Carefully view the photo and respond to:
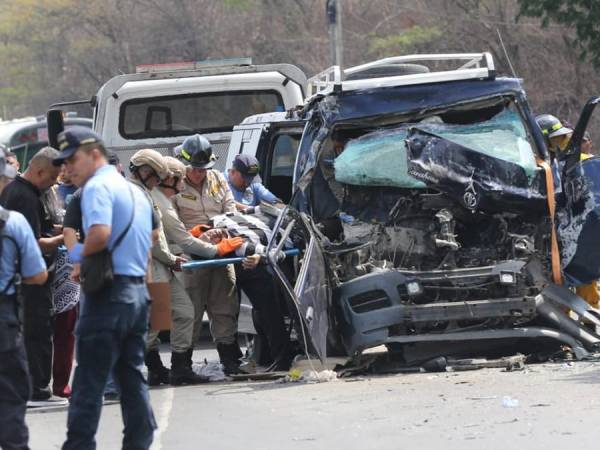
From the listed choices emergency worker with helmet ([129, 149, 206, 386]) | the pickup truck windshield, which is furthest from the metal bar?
the pickup truck windshield

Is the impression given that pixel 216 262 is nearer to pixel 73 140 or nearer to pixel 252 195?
pixel 252 195

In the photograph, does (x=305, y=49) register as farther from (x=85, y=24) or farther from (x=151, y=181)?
(x=151, y=181)

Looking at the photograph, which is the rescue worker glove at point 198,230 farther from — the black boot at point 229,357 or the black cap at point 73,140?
the black cap at point 73,140

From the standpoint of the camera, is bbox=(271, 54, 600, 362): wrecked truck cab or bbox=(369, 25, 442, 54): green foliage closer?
bbox=(271, 54, 600, 362): wrecked truck cab

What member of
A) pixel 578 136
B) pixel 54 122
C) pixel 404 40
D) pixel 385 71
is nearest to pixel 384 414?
pixel 578 136

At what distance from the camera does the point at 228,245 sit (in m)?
10.7

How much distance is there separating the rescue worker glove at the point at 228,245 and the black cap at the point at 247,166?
44.8 inches

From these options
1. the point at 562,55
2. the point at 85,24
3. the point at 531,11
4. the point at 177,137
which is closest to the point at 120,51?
the point at 85,24

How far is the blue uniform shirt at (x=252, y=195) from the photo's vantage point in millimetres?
11906

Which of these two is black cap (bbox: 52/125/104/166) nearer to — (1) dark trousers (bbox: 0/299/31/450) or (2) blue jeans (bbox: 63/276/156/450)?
(2) blue jeans (bbox: 63/276/156/450)

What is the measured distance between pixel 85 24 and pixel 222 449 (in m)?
47.4

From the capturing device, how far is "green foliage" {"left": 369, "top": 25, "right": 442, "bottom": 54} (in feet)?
109

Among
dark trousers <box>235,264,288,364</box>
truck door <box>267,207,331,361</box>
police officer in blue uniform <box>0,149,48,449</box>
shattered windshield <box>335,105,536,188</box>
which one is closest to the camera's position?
police officer in blue uniform <box>0,149,48,449</box>

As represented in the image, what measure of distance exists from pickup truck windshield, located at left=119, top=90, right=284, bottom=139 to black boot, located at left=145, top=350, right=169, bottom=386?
5520mm
